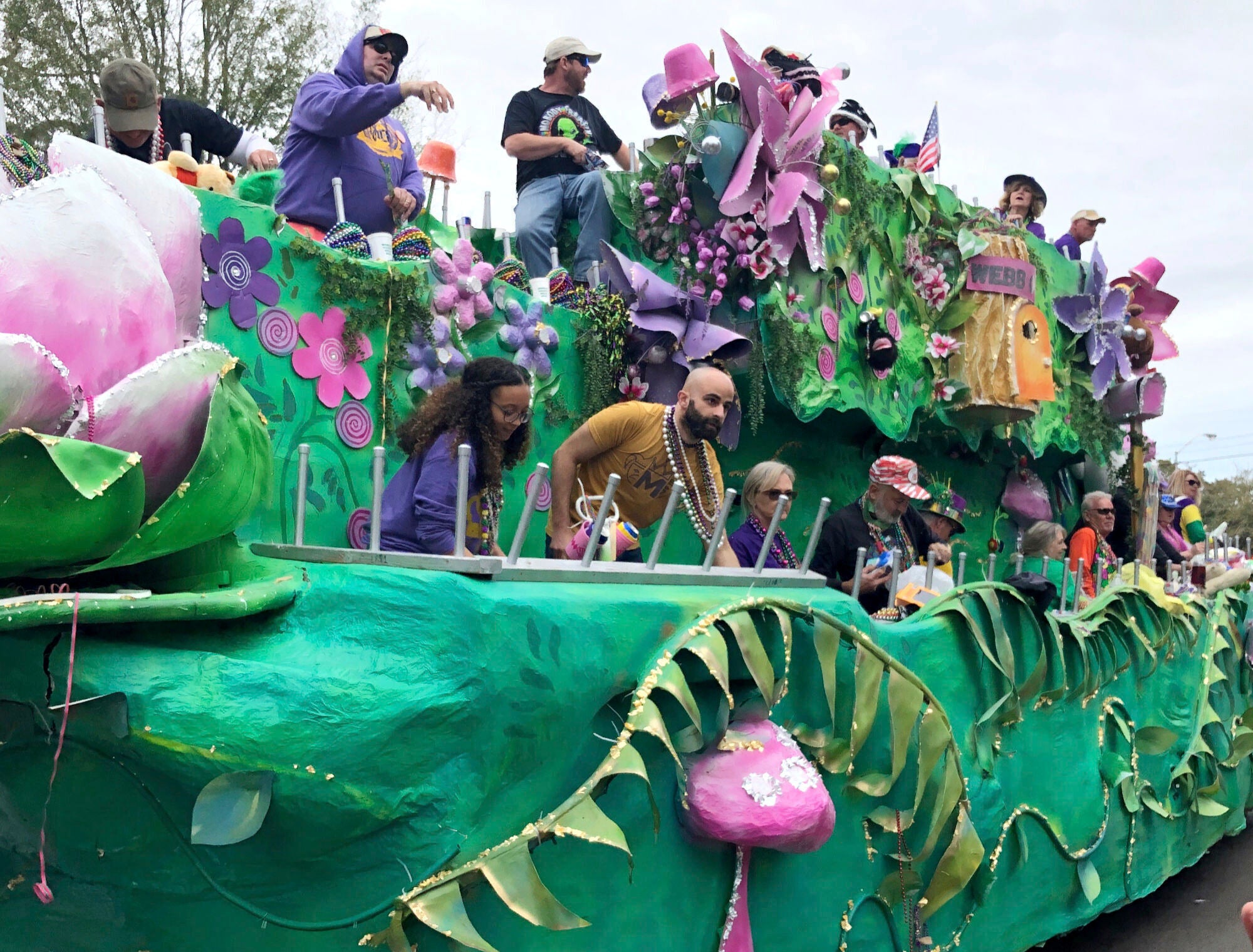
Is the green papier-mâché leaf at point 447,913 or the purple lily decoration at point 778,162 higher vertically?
the purple lily decoration at point 778,162

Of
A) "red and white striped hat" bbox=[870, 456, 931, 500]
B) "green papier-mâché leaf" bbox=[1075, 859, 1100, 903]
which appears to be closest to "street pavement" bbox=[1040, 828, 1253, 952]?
"green papier-mâché leaf" bbox=[1075, 859, 1100, 903]

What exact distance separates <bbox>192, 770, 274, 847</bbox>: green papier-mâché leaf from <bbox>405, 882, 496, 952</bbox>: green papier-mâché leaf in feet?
1.08

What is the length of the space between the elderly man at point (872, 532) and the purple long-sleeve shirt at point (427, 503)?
1605 millimetres

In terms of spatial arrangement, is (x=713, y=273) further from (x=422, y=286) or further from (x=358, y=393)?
(x=358, y=393)

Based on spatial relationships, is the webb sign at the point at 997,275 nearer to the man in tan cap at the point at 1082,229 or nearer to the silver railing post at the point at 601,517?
the man in tan cap at the point at 1082,229

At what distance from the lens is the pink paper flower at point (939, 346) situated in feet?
21.1

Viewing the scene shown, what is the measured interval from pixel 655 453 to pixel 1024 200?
4907 mm

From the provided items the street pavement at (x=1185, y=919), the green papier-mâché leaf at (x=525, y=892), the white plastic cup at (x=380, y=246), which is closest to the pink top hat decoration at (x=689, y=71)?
the white plastic cup at (x=380, y=246)

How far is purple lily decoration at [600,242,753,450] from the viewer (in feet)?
15.9

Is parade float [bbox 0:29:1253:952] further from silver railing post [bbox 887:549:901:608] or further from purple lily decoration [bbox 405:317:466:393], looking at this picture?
silver railing post [bbox 887:549:901:608]

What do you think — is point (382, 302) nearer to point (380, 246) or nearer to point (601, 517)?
point (380, 246)

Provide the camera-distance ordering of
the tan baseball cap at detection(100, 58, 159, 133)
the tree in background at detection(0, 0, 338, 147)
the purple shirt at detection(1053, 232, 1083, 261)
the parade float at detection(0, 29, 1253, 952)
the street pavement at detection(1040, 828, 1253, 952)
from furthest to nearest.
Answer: the tree in background at detection(0, 0, 338, 147) → the purple shirt at detection(1053, 232, 1083, 261) → the street pavement at detection(1040, 828, 1253, 952) → the tan baseball cap at detection(100, 58, 159, 133) → the parade float at detection(0, 29, 1253, 952)

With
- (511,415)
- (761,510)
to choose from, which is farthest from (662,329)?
(511,415)

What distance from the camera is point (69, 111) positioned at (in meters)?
15.4
